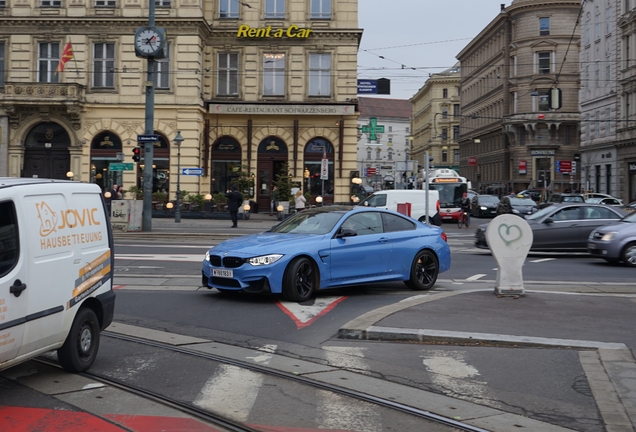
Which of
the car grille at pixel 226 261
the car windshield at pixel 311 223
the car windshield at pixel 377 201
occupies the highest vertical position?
the car windshield at pixel 377 201

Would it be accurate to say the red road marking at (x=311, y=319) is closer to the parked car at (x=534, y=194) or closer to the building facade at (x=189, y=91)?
the building facade at (x=189, y=91)

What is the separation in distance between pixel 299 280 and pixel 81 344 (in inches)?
185

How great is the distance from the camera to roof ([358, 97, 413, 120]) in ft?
482

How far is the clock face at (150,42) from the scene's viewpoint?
29.9m

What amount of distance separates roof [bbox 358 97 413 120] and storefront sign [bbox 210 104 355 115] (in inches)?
3920

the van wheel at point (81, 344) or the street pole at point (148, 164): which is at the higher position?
the street pole at point (148, 164)

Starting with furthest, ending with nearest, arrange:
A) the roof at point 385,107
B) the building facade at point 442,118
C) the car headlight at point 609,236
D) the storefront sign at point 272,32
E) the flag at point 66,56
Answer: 1. the roof at point 385,107
2. the building facade at point 442,118
3. the storefront sign at point 272,32
4. the flag at point 66,56
5. the car headlight at point 609,236

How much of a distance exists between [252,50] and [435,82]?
78.8 metres

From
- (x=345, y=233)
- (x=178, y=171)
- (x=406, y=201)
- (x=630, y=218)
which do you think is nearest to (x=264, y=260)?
(x=345, y=233)

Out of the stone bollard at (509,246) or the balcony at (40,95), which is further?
the balcony at (40,95)

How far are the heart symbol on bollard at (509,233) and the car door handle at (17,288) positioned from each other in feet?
25.1

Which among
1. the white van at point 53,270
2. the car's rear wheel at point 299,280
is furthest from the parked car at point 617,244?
the white van at point 53,270

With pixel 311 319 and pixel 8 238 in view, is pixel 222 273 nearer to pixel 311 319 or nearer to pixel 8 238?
pixel 311 319

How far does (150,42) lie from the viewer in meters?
29.9
